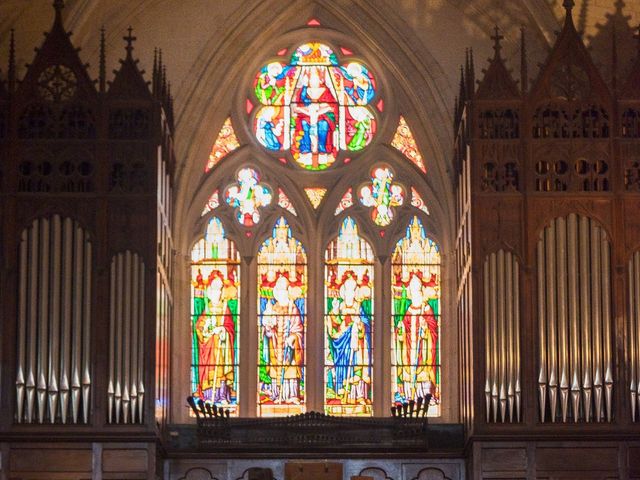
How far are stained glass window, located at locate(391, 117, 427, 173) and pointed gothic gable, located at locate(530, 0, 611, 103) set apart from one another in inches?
149

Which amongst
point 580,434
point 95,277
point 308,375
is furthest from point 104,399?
point 580,434

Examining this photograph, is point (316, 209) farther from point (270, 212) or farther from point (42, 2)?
point (42, 2)

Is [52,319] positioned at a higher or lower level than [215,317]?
lower

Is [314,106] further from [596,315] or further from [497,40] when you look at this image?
[596,315]

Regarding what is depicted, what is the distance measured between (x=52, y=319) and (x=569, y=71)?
26.6 feet

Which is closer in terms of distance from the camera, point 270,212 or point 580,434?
point 580,434

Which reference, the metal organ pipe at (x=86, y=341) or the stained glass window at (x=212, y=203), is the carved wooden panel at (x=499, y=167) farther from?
the metal organ pipe at (x=86, y=341)

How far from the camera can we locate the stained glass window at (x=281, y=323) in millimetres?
30812

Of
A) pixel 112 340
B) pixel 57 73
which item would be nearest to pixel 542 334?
pixel 112 340

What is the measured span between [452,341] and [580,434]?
13.6 ft

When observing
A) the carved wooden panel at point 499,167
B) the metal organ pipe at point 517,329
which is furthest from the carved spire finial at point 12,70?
the metal organ pipe at point 517,329

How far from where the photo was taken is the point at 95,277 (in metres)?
27.6

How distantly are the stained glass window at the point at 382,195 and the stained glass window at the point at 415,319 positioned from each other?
1.48 feet

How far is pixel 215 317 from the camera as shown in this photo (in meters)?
31.1
